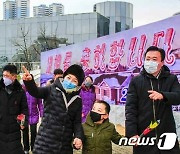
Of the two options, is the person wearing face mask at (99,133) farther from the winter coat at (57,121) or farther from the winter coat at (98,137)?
the winter coat at (57,121)

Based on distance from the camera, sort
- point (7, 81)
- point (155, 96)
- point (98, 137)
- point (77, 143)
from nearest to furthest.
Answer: point (155, 96), point (77, 143), point (98, 137), point (7, 81)

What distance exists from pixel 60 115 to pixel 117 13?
46729mm

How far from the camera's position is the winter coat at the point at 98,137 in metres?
3.90

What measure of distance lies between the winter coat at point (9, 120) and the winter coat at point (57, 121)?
126 centimetres

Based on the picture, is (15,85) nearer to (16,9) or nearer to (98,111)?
(98,111)

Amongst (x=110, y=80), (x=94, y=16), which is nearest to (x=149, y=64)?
(x=110, y=80)

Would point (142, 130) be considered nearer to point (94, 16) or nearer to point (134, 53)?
point (134, 53)

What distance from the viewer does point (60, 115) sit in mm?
3615

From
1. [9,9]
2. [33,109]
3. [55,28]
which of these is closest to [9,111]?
[33,109]

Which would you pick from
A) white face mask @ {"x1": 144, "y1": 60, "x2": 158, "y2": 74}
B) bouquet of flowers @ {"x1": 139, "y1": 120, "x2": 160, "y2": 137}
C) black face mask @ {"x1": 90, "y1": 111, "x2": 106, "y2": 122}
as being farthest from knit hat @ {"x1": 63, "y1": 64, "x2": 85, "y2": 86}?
bouquet of flowers @ {"x1": 139, "y1": 120, "x2": 160, "y2": 137}

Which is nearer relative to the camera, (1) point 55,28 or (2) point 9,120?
(2) point 9,120

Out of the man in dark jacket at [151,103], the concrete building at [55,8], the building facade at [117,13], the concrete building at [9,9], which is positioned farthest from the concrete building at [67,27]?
the man in dark jacket at [151,103]

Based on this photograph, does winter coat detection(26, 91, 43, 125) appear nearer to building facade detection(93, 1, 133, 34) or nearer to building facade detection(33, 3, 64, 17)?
building facade detection(93, 1, 133, 34)

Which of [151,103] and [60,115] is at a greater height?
[151,103]
